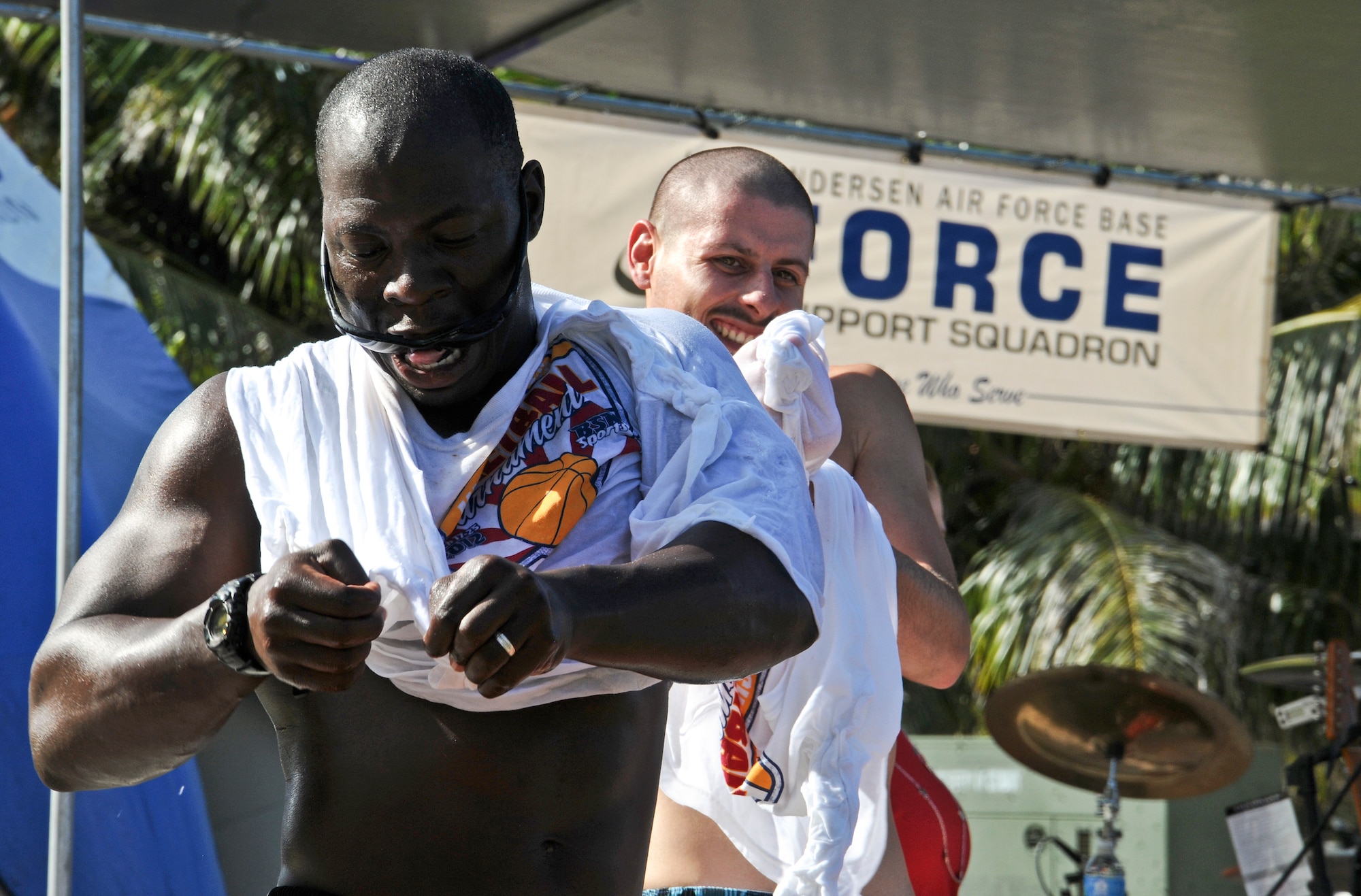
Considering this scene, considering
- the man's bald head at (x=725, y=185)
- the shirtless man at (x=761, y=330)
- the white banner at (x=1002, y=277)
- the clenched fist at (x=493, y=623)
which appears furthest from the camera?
the white banner at (x=1002, y=277)

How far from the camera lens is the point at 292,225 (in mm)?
9117

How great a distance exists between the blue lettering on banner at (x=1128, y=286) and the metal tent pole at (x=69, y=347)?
3353 millimetres

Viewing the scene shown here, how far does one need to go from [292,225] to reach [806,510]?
814 centimetres

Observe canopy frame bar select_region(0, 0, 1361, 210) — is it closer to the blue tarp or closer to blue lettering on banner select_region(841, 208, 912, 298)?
blue lettering on banner select_region(841, 208, 912, 298)

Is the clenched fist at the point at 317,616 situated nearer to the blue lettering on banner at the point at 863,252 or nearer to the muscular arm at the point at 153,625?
the muscular arm at the point at 153,625

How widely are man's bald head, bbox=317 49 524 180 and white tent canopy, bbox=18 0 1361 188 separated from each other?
2.42 m

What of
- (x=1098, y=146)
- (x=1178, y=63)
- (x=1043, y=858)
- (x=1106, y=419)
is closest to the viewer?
(x=1178, y=63)

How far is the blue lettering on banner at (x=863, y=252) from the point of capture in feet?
15.8

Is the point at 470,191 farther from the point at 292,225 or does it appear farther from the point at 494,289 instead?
the point at 292,225

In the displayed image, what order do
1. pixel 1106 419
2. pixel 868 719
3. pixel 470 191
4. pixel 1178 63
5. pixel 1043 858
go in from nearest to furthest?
pixel 470 191 < pixel 868 719 < pixel 1178 63 < pixel 1106 419 < pixel 1043 858

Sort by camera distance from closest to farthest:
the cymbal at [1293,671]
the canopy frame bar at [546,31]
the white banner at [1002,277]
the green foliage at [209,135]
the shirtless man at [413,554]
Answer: the shirtless man at [413,554], the canopy frame bar at [546,31], the white banner at [1002,277], the cymbal at [1293,671], the green foliage at [209,135]

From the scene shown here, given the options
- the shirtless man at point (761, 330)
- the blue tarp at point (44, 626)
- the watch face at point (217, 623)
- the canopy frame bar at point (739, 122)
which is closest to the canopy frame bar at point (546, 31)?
the canopy frame bar at point (739, 122)

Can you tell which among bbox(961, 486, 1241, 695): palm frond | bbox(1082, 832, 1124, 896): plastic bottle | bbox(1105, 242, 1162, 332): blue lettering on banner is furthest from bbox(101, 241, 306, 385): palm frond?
bbox(1082, 832, 1124, 896): plastic bottle

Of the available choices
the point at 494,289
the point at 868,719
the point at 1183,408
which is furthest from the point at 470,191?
the point at 1183,408
